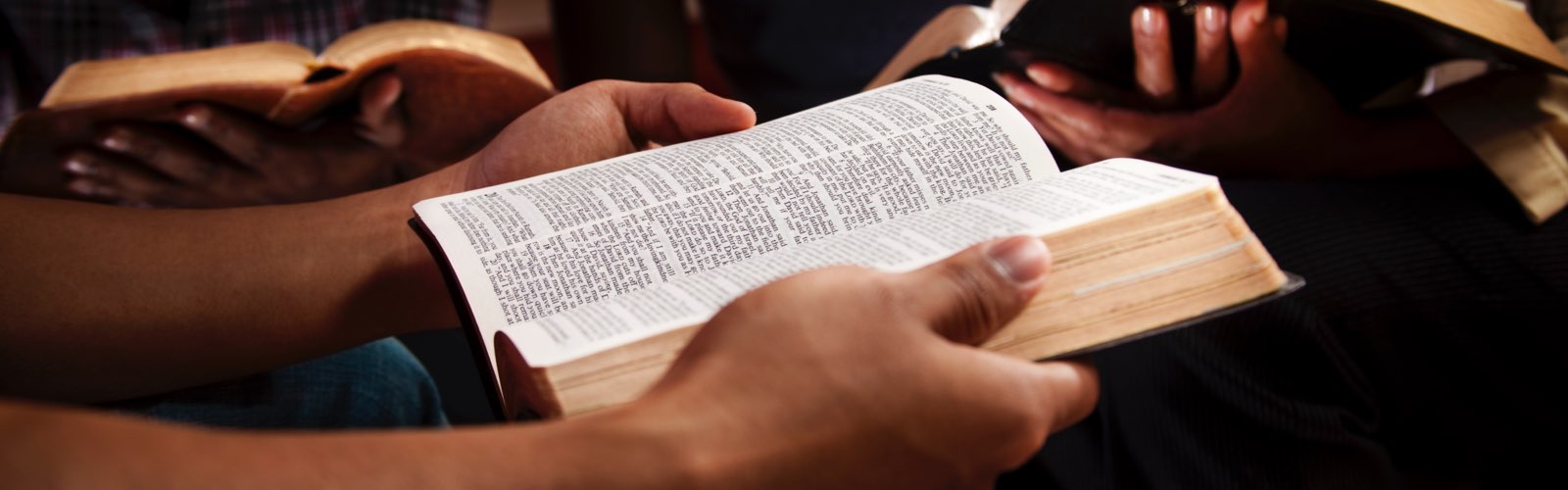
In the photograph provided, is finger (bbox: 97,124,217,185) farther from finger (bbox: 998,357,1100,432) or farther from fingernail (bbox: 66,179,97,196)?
finger (bbox: 998,357,1100,432)

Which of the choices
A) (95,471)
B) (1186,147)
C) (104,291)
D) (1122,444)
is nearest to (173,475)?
(95,471)

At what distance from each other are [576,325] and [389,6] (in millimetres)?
1036

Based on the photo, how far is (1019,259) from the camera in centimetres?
39

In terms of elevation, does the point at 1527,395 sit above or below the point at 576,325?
below

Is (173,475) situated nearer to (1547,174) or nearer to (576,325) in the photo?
(576,325)

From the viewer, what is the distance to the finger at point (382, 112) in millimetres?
838

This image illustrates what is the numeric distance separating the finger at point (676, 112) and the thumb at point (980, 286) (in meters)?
0.25

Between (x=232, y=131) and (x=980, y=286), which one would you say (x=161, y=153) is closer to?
(x=232, y=131)

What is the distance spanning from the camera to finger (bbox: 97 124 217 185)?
84cm

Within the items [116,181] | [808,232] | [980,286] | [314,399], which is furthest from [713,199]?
[116,181]

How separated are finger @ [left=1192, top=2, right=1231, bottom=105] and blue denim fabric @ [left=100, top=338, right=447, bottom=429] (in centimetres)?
61

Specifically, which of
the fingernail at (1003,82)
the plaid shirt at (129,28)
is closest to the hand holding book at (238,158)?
the plaid shirt at (129,28)

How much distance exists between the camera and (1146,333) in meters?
0.41

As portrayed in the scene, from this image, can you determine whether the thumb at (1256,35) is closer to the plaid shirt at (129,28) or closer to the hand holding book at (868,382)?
the hand holding book at (868,382)
